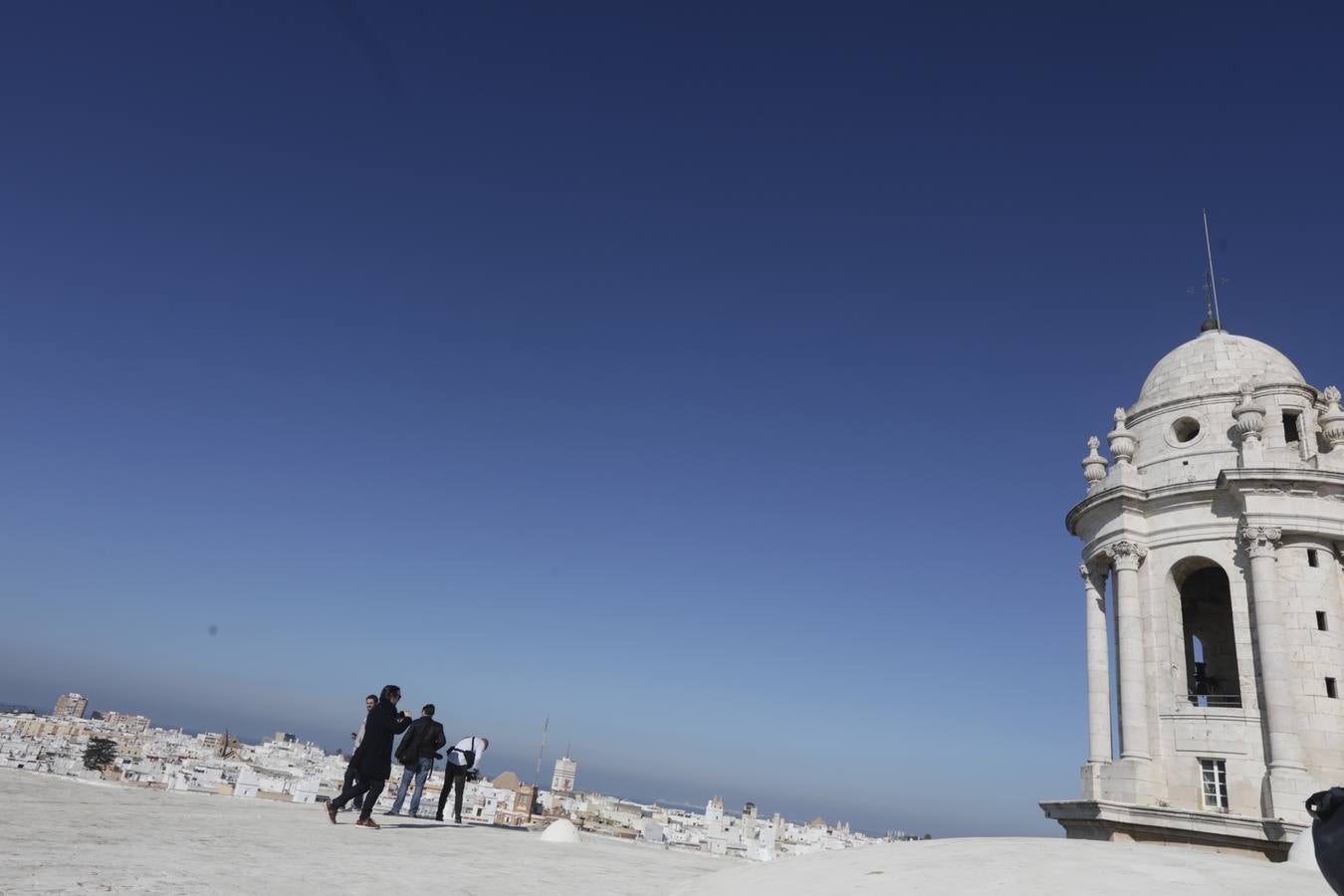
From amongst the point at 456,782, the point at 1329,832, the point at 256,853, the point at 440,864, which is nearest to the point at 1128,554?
the point at 456,782

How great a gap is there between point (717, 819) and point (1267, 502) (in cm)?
7803

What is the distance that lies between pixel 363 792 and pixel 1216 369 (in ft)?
83.2

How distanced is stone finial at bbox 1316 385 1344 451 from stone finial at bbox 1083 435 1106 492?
550 cm

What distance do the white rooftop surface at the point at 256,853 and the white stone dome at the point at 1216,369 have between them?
20603 mm

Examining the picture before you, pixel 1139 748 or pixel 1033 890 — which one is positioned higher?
pixel 1139 748

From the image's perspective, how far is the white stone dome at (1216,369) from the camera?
2466 cm

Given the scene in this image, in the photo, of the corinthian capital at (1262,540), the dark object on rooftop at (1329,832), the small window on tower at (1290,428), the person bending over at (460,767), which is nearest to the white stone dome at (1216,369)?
the small window on tower at (1290,428)

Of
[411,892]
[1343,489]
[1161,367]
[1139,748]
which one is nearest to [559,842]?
[411,892]

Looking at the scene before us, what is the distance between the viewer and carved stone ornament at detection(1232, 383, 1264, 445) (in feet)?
73.3

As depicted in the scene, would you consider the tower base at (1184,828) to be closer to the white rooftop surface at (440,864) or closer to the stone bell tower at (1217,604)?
the stone bell tower at (1217,604)

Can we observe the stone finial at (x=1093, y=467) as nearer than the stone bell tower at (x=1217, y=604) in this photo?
No

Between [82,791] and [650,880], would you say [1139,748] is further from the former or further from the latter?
[82,791]

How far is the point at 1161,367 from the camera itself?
26.7 m

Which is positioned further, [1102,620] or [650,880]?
[1102,620]
